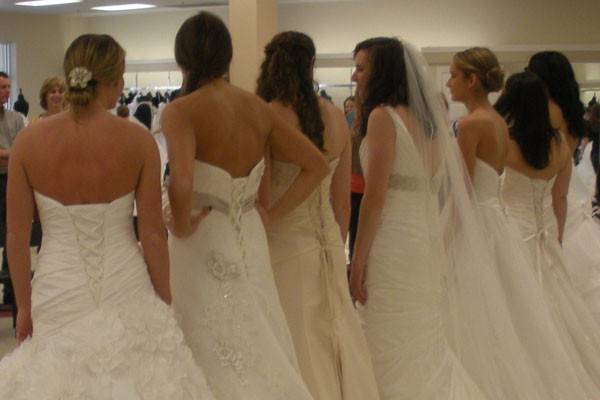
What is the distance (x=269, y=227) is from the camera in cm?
363

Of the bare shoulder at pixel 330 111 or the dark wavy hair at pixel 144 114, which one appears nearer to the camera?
the bare shoulder at pixel 330 111

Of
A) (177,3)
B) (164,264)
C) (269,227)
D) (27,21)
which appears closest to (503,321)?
(269,227)

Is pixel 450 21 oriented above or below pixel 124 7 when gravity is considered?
below

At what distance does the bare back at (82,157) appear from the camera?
275 cm

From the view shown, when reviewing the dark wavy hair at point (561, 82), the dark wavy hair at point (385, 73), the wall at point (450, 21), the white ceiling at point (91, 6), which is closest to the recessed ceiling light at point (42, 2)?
the white ceiling at point (91, 6)

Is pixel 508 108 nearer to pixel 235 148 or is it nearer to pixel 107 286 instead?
pixel 235 148

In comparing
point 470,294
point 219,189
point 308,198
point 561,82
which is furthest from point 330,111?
point 561,82

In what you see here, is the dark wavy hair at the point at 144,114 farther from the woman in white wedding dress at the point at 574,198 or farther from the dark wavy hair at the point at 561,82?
the dark wavy hair at the point at 561,82

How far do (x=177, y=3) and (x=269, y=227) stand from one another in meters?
10.8

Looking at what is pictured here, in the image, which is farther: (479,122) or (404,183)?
(479,122)

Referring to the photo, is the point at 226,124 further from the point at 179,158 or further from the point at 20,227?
the point at 20,227

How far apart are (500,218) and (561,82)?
3.11ft

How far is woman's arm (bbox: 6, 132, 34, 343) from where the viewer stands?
276cm

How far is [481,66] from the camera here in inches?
169
